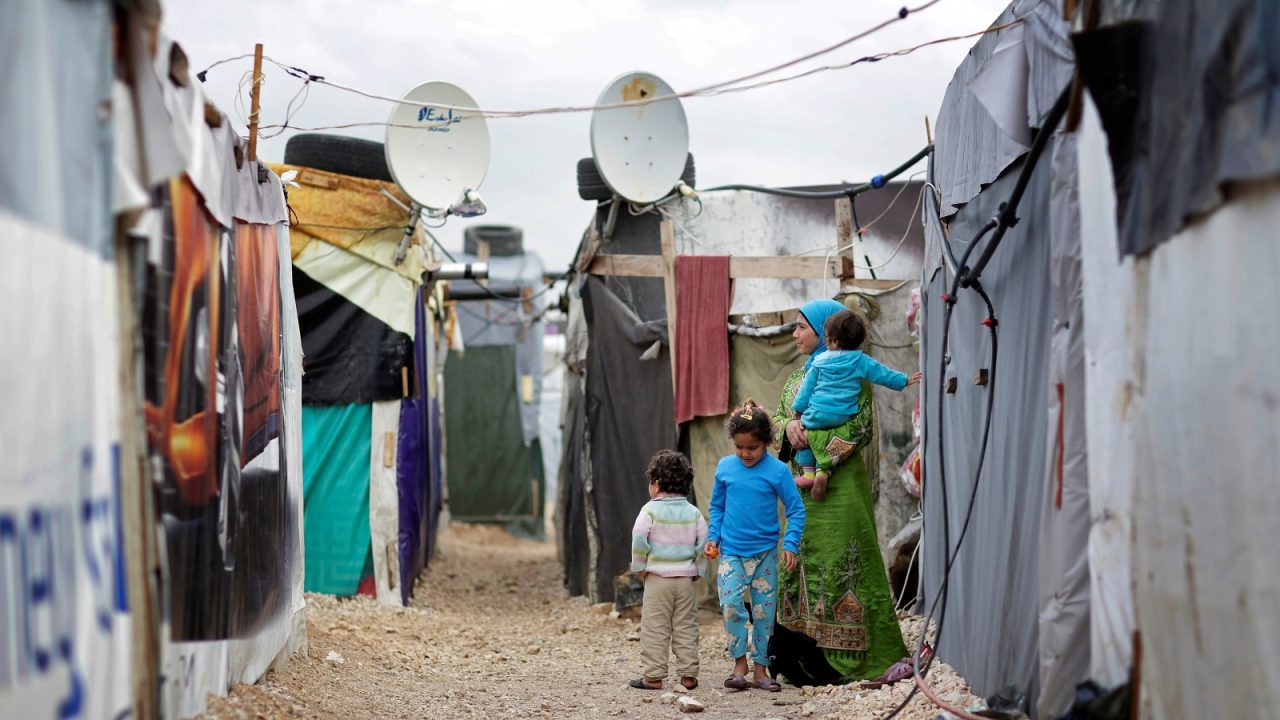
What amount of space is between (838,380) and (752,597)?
51.0 inches

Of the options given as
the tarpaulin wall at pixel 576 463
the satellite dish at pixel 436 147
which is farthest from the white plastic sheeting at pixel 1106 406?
the tarpaulin wall at pixel 576 463

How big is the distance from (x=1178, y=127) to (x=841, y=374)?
355cm

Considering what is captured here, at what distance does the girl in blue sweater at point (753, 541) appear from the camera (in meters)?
6.63

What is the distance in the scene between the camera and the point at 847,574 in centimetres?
661

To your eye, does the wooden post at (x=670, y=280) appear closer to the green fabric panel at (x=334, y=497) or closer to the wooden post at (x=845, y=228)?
the wooden post at (x=845, y=228)

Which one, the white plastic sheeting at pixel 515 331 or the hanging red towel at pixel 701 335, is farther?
the white plastic sheeting at pixel 515 331

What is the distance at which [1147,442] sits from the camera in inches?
136

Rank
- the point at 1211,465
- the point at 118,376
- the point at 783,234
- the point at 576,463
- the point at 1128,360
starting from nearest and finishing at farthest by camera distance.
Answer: the point at 1211,465
the point at 118,376
the point at 1128,360
the point at 783,234
the point at 576,463

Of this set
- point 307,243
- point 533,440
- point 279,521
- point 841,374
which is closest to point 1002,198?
point 841,374

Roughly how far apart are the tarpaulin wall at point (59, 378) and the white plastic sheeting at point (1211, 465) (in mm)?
2782

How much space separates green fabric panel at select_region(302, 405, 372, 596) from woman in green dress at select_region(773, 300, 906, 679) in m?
4.66

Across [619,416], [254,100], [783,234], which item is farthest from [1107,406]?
[783,234]

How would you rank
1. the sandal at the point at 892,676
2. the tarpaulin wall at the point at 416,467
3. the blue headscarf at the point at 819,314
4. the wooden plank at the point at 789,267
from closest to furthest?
1. the sandal at the point at 892,676
2. the blue headscarf at the point at 819,314
3. the wooden plank at the point at 789,267
4. the tarpaulin wall at the point at 416,467

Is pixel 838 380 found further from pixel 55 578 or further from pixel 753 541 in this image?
pixel 55 578
